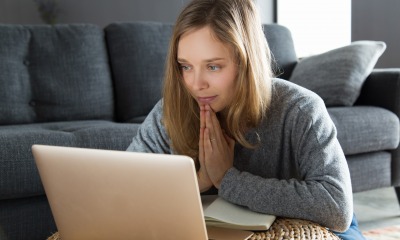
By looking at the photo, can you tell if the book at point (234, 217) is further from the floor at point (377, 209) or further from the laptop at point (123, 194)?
the floor at point (377, 209)

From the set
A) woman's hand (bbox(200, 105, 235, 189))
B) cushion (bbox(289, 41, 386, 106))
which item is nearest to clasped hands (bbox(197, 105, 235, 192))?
woman's hand (bbox(200, 105, 235, 189))

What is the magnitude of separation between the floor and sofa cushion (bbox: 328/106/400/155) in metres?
0.31

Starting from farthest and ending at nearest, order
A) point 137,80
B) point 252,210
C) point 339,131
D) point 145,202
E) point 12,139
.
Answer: point 137,80 → point 339,131 → point 12,139 → point 252,210 → point 145,202

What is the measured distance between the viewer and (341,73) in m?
2.51

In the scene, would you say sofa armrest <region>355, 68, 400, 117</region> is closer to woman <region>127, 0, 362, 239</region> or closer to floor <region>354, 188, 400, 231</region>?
floor <region>354, 188, 400, 231</region>

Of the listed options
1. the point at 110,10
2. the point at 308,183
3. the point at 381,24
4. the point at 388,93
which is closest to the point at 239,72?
the point at 308,183

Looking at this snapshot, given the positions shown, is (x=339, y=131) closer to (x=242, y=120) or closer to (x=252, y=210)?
(x=242, y=120)

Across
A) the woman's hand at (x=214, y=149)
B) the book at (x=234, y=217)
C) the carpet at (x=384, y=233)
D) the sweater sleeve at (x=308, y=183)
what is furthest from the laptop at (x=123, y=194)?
the carpet at (x=384, y=233)

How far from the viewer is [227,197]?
3.60 feet

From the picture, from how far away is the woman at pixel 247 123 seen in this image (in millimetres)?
1069

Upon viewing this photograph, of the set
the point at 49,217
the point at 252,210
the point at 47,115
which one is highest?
the point at 252,210

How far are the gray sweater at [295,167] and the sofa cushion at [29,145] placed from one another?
0.57 m

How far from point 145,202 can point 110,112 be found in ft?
5.59

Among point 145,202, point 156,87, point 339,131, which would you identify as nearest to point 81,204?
point 145,202
